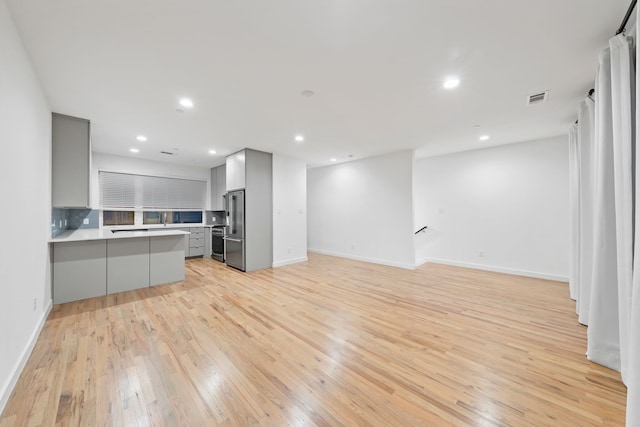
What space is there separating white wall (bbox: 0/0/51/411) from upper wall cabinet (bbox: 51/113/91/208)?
70cm

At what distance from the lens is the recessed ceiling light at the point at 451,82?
2.48 metres

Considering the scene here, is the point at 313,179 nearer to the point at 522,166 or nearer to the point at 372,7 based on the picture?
the point at 522,166

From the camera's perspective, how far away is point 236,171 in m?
5.46

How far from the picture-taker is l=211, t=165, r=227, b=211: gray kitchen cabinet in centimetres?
678

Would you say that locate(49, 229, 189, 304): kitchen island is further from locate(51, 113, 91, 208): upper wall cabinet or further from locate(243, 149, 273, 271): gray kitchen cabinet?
locate(243, 149, 273, 271): gray kitchen cabinet

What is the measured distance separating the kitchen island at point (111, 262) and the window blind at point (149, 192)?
92.4 inches

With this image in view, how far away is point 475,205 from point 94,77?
22.3ft

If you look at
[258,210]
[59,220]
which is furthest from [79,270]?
[258,210]

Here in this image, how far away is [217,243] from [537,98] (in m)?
6.94

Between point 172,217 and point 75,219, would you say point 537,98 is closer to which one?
point 172,217

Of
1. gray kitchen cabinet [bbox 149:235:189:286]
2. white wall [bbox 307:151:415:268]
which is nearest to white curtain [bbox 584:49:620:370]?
white wall [bbox 307:151:415:268]

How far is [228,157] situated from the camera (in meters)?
5.73

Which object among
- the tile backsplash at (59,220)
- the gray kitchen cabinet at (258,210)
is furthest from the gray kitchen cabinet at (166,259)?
the tile backsplash at (59,220)

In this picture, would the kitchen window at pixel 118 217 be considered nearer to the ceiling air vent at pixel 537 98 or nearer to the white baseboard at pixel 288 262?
the white baseboard at pixel 288 262
